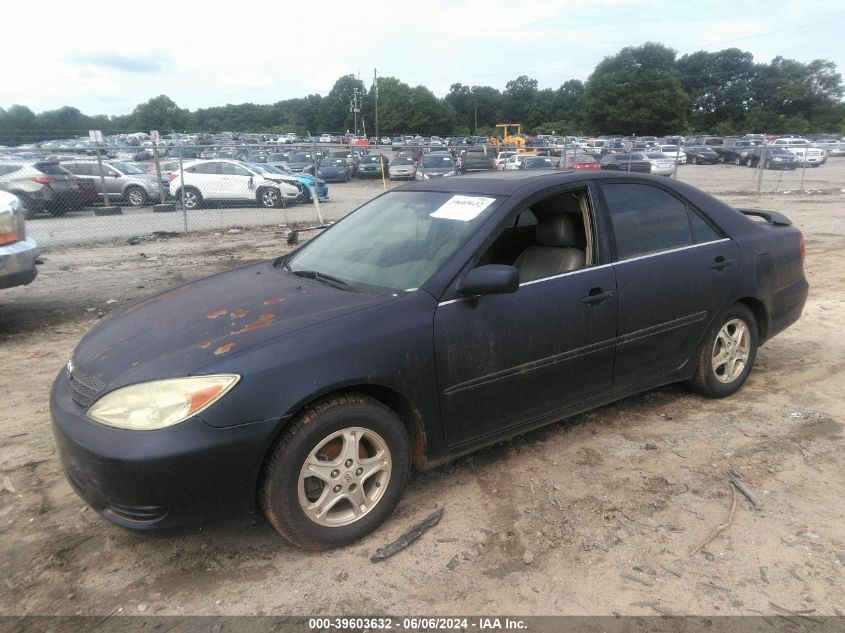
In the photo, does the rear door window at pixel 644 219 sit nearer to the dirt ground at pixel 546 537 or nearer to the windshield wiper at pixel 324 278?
the dirt ground at pixel 546 537

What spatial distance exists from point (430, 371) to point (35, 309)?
236 inches

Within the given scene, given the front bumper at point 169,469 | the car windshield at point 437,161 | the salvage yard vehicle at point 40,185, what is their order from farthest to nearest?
the car windshield at point 437,161
the salvage yard vehicle at point 40,185
the front bumper at point 169,469

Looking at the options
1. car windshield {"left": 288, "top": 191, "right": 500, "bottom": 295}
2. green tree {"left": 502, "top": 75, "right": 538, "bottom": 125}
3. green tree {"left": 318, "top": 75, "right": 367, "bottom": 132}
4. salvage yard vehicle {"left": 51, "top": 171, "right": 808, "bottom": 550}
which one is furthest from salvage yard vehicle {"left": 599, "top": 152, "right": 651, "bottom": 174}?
green tree {"left": 502, "top": 75, "right": 538, "bottom": 125}

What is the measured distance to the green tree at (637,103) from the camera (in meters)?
85.3

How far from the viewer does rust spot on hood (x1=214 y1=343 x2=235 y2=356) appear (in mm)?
2619

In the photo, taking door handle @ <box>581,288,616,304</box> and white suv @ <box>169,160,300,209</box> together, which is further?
white suv @ <box>169,160,300,209</box>

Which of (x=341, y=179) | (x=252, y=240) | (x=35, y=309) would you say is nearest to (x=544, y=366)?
(x=35, y=309)

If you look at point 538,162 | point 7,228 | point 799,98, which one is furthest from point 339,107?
point 7,228

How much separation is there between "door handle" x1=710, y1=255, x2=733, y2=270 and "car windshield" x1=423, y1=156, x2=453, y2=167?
20.3m

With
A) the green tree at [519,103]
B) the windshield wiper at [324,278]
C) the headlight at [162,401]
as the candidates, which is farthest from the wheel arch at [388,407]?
the green tree at [519,103]

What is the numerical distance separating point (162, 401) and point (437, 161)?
22.5 metres

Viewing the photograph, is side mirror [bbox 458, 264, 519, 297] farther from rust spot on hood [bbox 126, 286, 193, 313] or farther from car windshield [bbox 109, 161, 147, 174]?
car windshield [bbox 109, 161, 147, 174]

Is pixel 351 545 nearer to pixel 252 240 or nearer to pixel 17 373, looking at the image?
pixel 17 373

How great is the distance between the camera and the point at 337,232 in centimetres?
407
